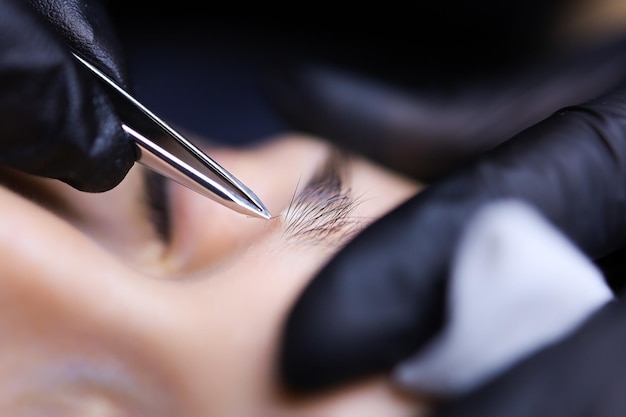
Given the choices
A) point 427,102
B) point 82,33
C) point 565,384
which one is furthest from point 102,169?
point 427,102

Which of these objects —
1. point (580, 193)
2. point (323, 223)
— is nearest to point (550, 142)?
point (580, 193)

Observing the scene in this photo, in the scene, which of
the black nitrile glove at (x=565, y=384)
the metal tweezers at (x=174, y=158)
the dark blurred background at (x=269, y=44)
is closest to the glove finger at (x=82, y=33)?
the metal tweezers at (x=174, y=158)

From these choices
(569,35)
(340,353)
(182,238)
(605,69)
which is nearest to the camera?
(340,353)

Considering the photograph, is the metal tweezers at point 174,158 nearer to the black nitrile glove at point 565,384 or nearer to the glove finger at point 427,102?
the black nitrile glove at point 565,384

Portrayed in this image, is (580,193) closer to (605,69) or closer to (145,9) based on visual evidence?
(605,69)

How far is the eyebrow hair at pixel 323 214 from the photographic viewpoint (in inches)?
20.6

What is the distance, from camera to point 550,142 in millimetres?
504

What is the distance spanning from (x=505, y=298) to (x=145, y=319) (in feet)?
0.96

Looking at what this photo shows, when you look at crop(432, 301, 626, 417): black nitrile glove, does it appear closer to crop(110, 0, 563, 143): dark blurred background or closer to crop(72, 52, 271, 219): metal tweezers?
crop(72, 52, 271, 219): metal tweezers

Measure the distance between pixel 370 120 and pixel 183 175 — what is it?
49 cm

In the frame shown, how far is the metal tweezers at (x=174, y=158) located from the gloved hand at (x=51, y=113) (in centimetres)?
2

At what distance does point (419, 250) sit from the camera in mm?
421

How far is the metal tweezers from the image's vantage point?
55 cm

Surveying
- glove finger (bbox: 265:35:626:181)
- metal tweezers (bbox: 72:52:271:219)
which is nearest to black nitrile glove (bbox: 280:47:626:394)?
metal tweezers (bbox: 72:52:271:219)
